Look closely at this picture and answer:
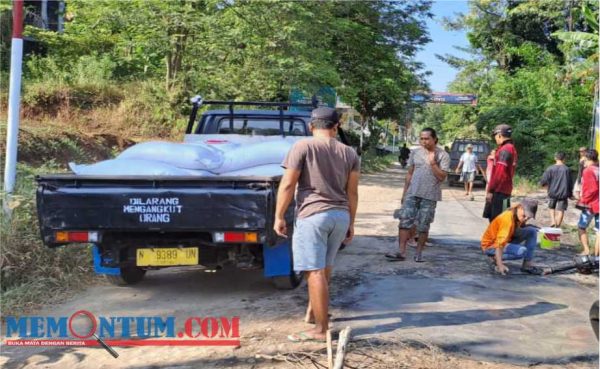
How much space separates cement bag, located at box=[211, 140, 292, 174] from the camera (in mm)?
5477

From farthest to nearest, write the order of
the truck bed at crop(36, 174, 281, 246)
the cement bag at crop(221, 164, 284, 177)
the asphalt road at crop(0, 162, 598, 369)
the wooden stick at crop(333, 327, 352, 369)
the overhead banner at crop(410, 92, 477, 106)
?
the overhead banner at crop(410, 92, 477, 106)
the cement bag at crop(221, 164, 284, 177)
the truck bed at crop(36, 174, 281, 246)
the asphalt road at crop(0, 162, 598, 369)
the wooden stick at crop(333, 327, 352, 369)

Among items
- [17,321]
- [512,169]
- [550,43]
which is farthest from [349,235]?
[550,43]

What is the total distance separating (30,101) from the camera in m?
14.5

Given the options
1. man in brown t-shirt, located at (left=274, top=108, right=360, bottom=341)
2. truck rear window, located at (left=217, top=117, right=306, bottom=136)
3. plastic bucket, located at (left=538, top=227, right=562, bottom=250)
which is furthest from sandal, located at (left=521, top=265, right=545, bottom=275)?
man in brown t-shirt, located at (left=274, top=108, right=360, bottom=341)

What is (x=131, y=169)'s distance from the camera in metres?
5.18

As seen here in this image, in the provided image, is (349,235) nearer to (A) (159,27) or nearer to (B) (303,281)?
(B) (303,281)

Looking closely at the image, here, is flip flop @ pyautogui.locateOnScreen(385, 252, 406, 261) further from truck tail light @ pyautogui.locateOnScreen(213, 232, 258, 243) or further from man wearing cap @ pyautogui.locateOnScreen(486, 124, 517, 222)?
truck tail light @ pyautogui.locateOnScreen(213, 232, 258, 243)

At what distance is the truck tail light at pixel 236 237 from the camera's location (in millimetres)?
4779

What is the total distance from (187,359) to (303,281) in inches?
89.4

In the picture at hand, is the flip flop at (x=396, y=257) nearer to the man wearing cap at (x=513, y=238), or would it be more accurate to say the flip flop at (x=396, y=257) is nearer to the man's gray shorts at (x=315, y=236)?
the man wearing cap at (x=513, y=238)

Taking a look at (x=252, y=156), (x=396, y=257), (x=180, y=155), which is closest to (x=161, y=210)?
(x=180, y=155)

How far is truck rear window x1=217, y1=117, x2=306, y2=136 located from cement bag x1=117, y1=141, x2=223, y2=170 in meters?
1.82

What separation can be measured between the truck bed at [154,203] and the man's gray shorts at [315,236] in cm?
60

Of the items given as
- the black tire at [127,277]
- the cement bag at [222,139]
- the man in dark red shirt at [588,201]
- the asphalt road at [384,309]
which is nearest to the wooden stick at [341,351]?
the asphalt road at [384,309]
